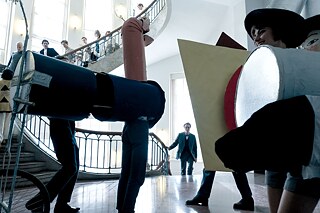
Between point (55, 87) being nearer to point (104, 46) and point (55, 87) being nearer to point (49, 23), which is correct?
point (104, 46)

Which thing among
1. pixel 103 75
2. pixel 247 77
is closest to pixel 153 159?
pixel 103 75

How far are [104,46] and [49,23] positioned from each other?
10.1 ft

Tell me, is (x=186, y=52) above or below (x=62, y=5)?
below

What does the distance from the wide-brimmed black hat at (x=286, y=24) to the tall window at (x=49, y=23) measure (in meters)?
8.83

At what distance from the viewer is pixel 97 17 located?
10430 millimetres

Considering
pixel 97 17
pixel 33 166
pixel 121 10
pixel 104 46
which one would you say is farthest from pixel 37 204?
pixel 121 10

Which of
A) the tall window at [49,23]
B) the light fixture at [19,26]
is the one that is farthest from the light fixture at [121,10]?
the light fixture at [19,26]

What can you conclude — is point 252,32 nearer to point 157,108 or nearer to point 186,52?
point 186,52

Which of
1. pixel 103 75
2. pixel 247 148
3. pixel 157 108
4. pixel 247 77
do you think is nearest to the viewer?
pixel 247 148

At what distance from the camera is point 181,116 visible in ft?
29.2

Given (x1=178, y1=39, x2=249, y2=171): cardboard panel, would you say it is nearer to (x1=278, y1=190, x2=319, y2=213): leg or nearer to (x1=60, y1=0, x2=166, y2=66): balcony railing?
(x1=278, y1=190, x2=319, y2=213): leg

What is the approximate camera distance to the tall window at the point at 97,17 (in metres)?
10.1

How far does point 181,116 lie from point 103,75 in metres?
7.92

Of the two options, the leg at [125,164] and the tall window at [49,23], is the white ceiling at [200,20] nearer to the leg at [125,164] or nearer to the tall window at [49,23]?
the tall window at [49,23]
